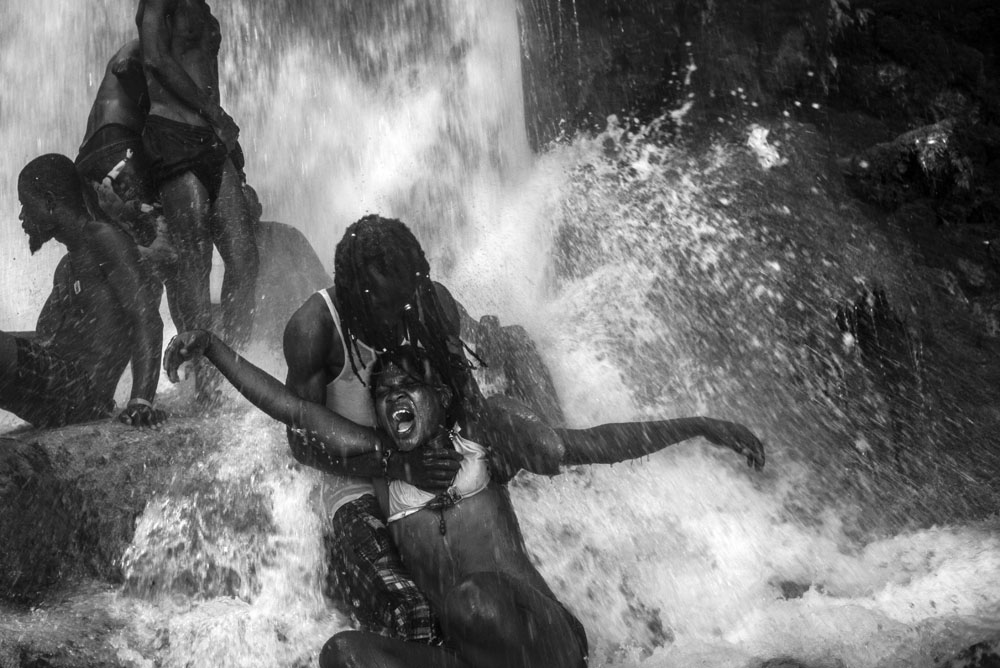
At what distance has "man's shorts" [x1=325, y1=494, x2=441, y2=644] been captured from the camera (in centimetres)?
271

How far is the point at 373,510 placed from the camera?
2980 mm

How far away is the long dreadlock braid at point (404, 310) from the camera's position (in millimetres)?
3004

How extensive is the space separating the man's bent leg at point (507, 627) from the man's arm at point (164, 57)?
389 cm

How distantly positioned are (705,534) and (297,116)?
8.30 m

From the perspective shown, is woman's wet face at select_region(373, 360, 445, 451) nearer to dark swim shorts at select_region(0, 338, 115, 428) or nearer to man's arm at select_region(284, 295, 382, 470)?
man's arm at select_region(284, 295, 382, 470)

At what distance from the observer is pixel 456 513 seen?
9.33ft

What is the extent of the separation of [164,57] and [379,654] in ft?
13.6

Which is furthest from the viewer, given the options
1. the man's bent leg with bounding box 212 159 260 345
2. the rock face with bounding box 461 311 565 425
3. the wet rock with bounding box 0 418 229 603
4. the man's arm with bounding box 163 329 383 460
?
the man's bent leg with bounding box 212 159 260 345

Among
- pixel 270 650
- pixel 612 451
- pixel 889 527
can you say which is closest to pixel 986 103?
pixel 889 527

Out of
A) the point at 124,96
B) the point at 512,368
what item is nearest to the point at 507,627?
the point at 512,368

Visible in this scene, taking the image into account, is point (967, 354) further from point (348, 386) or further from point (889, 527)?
point (348, 386)

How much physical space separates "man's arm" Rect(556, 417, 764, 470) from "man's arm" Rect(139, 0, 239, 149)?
11.5 feet

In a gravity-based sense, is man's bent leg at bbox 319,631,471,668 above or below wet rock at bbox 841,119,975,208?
above

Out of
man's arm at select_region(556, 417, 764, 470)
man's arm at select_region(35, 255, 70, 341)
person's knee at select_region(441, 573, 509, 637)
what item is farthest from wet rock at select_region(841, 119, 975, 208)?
man's arm at select_region(35, 255, 70, 341)
